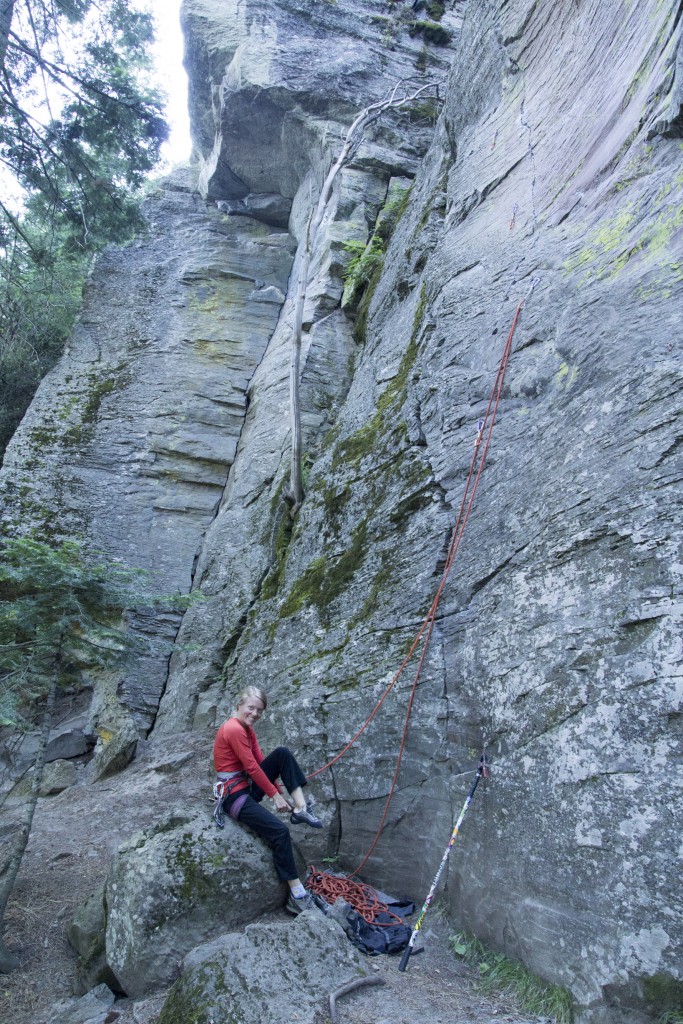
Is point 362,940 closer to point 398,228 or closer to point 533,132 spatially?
point 533,132

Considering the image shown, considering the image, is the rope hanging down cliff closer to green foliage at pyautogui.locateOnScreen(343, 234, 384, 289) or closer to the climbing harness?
the climbing harness

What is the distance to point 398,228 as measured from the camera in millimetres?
12125

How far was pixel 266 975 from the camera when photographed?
4.13 metres

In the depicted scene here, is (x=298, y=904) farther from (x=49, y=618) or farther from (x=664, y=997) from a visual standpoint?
(x=49, y=618)

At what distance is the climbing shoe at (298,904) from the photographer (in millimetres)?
5270

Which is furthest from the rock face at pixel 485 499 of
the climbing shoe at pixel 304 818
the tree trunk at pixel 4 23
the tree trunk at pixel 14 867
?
the tree trunk at pixel 4 23

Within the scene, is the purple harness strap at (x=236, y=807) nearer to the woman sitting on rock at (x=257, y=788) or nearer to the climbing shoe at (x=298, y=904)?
the woman sitting on rock at (x=257, y=788)

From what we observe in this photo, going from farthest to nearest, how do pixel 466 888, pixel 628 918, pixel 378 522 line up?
pixel 378 522 → pixel 466 888 → pixel 628 918

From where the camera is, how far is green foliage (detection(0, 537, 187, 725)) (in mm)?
6301

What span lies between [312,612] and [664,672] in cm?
405

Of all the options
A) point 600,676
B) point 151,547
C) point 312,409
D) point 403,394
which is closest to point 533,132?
point 403,394

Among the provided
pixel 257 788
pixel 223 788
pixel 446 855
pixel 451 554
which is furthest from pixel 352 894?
pixel 451 554

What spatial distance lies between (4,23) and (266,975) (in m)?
10.3

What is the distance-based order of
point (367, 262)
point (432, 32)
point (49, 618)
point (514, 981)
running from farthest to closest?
point (432, 32) < point (367, 262) < point (49, 618) < point (514, 981)
